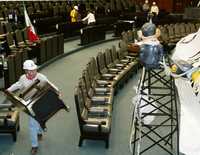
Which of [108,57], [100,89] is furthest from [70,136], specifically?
[108,57]

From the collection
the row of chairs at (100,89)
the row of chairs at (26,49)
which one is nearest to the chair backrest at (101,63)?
the row of chairs at (100,89)

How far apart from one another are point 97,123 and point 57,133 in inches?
41.8

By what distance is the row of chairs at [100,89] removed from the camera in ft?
22.8

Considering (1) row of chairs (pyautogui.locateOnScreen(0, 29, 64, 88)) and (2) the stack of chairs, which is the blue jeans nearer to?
(1) row of chairs (pyautogui.locateOnScreen(0, 29, 64, 88))

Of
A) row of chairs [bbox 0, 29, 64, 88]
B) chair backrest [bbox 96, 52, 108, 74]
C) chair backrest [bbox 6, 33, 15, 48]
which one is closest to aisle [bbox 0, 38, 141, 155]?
chair backrest [bbox 96, 52, 108, 74]

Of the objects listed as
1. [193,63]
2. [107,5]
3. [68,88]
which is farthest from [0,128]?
[107,5]

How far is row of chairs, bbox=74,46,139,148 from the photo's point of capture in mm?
6953

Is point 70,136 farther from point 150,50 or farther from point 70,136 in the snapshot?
point 150,50

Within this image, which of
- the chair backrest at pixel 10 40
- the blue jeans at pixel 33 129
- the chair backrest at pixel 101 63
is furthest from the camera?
the chair backrest at pixel 10 40

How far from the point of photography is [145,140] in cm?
735

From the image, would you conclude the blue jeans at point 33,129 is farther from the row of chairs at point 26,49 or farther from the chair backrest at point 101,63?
the chair backrest at point 101,63

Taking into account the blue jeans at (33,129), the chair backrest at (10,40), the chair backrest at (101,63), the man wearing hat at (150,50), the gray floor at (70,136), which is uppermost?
the man wearing hat at (150,50)

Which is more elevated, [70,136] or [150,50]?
[150,50]

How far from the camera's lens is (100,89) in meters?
9.05
